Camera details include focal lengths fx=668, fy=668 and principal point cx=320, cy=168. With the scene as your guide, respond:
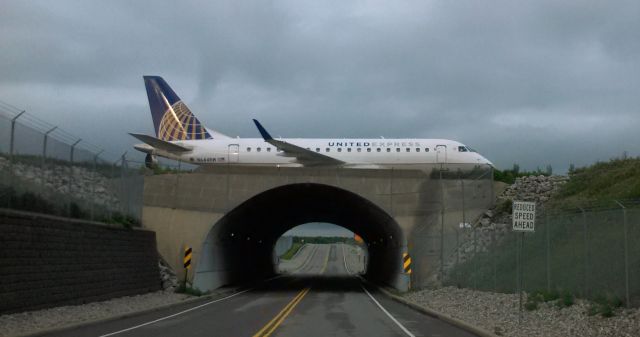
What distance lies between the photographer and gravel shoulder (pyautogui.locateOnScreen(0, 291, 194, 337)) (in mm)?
15758

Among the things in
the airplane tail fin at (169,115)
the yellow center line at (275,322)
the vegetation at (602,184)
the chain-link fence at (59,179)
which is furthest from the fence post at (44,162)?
the airplane tail fin at (169,115)

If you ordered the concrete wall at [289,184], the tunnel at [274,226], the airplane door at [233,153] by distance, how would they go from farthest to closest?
the airplane door at [233,153]
the tunnel at [274,226]
the concrete wall at [289,184]

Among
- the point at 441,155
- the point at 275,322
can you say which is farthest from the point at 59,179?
the point at 441,155

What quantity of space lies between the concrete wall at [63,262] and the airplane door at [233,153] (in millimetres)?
13564

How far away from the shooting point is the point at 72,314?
1947 centimetres

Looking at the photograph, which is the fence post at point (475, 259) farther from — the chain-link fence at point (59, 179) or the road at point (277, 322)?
the chain-link fence at point (59, 179)

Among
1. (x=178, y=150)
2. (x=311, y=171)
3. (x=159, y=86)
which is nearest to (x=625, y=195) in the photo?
(x=311, y=171)

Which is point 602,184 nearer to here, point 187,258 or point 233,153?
point 187,258

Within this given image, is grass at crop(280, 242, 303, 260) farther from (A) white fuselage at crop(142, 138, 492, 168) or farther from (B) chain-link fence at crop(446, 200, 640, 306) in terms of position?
(B) chain-link fence at crop(446, 200, 640, 306)

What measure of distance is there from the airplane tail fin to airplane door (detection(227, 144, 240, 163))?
12.6ft

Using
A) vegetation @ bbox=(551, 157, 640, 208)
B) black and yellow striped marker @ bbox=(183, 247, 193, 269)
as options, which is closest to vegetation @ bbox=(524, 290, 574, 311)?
vegetation @ bbox=(551, 157, 640, 208)

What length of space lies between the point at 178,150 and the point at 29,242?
25299 mm

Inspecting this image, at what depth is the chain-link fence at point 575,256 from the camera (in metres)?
14.1

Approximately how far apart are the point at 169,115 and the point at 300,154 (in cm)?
1249
